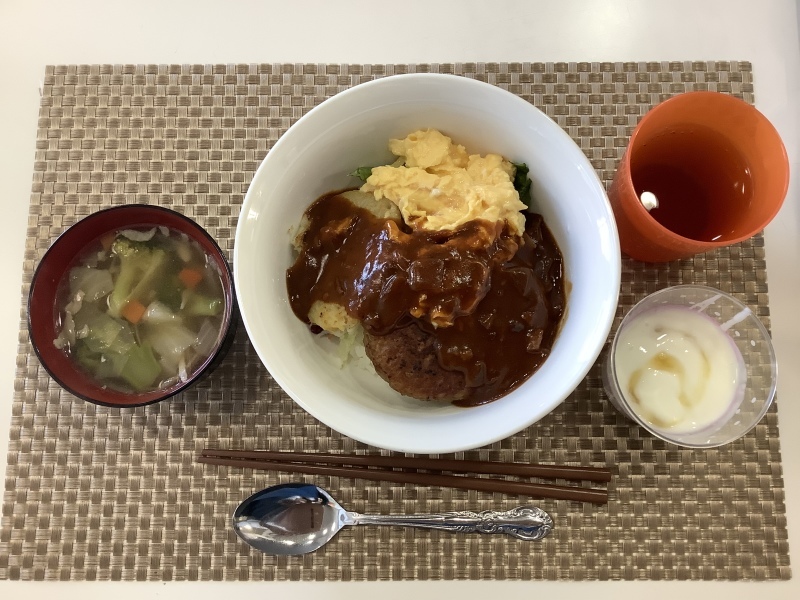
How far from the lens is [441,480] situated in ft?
5.25

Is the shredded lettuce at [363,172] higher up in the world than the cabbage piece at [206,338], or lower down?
higher up

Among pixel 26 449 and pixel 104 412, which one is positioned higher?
pixel 104 412

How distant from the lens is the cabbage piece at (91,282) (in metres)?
1.61

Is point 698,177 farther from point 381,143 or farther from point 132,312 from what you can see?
point 132,312

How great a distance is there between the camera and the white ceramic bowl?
51.8 inches

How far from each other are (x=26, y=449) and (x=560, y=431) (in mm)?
1477

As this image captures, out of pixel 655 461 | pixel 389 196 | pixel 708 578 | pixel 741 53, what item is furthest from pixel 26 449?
pixel 741 53

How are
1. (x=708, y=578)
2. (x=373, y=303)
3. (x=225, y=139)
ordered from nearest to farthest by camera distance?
(x=373, y=303) < (x=708, y=578) < (x=225, y=139)

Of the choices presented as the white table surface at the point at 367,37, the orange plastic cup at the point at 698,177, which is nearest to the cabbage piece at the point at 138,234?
the white table surface at the point at 367,37

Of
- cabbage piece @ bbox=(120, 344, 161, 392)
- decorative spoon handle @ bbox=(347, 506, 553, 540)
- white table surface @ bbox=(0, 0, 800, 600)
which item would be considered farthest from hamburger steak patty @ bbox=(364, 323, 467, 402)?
white table surface @ bbox=(0, 0, 800, 600)

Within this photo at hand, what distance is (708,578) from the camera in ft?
5.19

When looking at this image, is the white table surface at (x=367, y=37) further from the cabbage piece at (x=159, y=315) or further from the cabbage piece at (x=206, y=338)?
the cabbage piece at (x=206, y=338)

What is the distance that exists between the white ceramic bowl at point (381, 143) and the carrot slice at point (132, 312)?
0.44 metres

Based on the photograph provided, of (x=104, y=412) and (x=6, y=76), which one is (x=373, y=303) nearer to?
(x=104, y=412)
